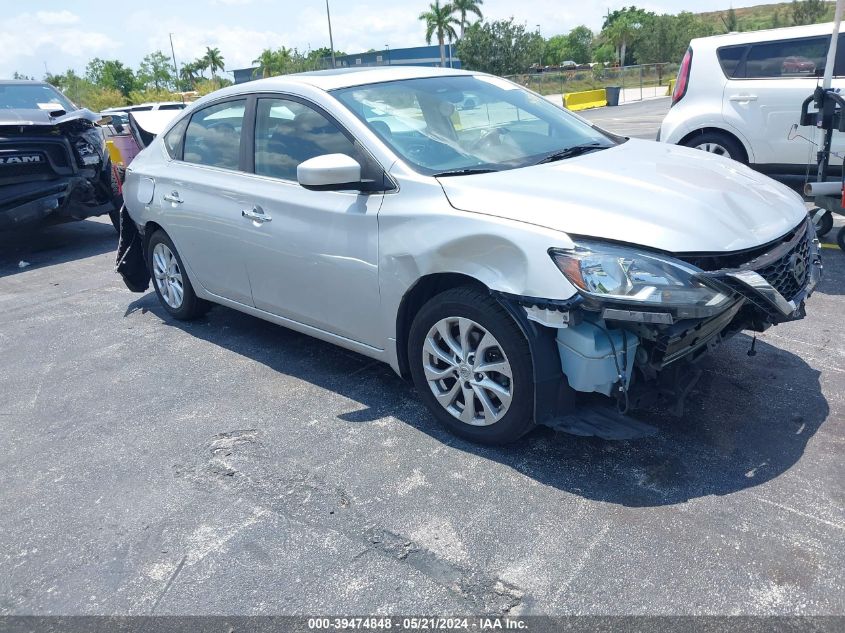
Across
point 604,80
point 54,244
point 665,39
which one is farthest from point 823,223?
point 665,39

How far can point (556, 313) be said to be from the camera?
2.96 metres

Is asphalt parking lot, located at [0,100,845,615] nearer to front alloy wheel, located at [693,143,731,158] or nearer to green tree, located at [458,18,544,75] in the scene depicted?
front alloy wheel, located at [693,143,731,158]

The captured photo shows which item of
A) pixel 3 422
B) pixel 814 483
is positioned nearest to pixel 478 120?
pixel 814 483

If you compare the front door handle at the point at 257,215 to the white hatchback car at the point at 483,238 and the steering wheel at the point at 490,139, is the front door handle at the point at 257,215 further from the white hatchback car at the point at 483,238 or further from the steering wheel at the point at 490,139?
the steering wheel at the point at 490,139

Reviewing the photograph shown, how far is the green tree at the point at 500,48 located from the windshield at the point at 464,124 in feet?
180

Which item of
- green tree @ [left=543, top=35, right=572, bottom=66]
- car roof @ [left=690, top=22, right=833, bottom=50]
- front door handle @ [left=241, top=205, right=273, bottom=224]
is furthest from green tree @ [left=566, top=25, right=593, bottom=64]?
front door handle @ [left=241, top=205, right=273, bottom=224]

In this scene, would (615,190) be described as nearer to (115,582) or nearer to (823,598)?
(823,598)

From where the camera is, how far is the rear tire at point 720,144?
312 inches

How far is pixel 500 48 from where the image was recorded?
57.2 m

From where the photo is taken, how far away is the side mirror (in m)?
3.52

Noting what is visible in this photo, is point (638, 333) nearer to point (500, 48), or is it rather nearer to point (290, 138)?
point (290, 138)

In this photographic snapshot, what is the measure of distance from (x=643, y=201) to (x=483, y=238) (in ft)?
2.28

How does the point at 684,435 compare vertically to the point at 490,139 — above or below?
below

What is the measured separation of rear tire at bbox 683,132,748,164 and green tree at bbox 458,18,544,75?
2008 inches
